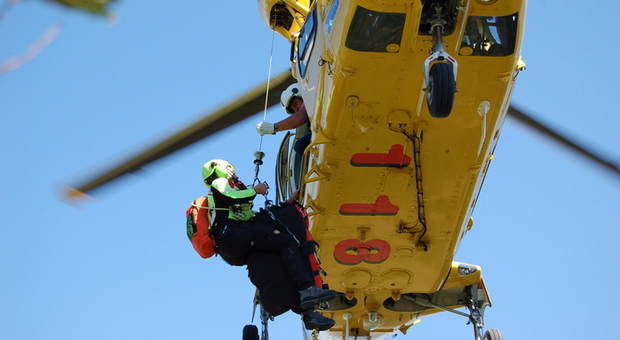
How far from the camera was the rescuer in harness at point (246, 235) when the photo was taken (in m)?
8.77

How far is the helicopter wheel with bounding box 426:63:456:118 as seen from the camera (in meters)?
7.64

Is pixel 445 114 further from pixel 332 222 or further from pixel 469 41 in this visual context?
pixel 332 222

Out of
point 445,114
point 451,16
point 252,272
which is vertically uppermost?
point 451,16

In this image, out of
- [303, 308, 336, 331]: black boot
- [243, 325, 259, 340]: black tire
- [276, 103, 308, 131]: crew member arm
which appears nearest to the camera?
[303, 308, 336, 331]: black boot

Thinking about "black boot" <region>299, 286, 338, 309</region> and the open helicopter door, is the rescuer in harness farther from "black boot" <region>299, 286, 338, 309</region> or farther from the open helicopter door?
the open helicopter door

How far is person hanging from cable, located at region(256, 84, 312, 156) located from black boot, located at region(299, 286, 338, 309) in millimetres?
2454

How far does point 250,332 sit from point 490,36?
5185mm

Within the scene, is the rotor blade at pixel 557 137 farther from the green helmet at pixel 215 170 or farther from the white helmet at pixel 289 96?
the green helmet at pixel 215 170

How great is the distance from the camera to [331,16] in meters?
8.79

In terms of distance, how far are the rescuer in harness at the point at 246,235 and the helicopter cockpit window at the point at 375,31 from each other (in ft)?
6.64

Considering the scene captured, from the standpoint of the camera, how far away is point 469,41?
837cm

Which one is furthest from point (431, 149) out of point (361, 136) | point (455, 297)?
point (455, 297)

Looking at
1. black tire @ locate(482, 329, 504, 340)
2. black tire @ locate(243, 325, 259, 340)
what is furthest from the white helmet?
black tire @ locate(482, 329, 504, 340)

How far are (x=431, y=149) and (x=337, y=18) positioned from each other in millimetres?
2013
